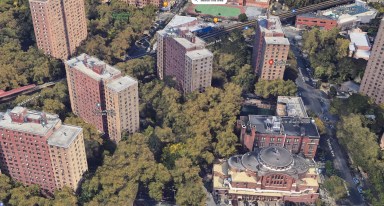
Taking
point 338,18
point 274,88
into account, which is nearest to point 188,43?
point 274,88

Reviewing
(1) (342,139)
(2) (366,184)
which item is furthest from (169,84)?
(2) (366,184)

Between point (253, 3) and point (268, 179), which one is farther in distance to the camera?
point (253, 3)

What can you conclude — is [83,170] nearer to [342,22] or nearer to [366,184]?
[366,184]

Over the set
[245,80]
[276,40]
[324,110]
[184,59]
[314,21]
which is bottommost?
[324,110]

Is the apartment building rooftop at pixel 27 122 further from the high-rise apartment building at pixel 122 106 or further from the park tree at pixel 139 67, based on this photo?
the park tree at pixel 139 67

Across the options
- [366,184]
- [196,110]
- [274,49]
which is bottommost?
[366,184]

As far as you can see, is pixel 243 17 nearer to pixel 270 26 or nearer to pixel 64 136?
pixel 270 26

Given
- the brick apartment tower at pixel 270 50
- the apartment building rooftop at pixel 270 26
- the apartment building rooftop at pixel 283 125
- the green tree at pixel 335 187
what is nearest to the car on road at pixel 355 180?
the green tree at pixel 335 187
